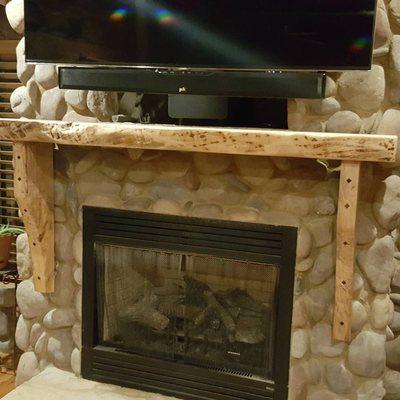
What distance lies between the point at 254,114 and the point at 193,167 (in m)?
0.31

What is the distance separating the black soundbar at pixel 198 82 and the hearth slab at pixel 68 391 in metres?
1.24

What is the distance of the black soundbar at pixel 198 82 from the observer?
188cm

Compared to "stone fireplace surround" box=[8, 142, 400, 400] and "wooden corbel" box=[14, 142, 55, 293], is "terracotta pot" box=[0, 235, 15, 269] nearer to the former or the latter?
"wooden corbel" box=[14, 142, 55, 293]

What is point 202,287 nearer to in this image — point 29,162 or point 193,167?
point 193,167

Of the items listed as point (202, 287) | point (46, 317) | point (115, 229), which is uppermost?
point (115, 229)

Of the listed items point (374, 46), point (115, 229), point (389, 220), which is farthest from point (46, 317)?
point (374, 46)

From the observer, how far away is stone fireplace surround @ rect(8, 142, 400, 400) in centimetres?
201

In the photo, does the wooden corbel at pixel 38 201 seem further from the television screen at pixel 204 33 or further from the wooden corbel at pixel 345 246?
the wooden corbel at pixel 345 246

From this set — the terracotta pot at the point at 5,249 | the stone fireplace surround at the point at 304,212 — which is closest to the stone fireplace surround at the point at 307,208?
the stone fireplace surround at the point at 304,212

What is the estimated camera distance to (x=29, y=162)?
222 cm

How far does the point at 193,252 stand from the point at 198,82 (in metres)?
0.66

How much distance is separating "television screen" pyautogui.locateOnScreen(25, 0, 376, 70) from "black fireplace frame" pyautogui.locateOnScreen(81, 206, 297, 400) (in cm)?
61

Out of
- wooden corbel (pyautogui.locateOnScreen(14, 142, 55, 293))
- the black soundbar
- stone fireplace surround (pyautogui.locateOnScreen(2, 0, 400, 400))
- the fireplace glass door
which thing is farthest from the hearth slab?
the black soundbar

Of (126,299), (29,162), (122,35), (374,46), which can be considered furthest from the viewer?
(126,299)
